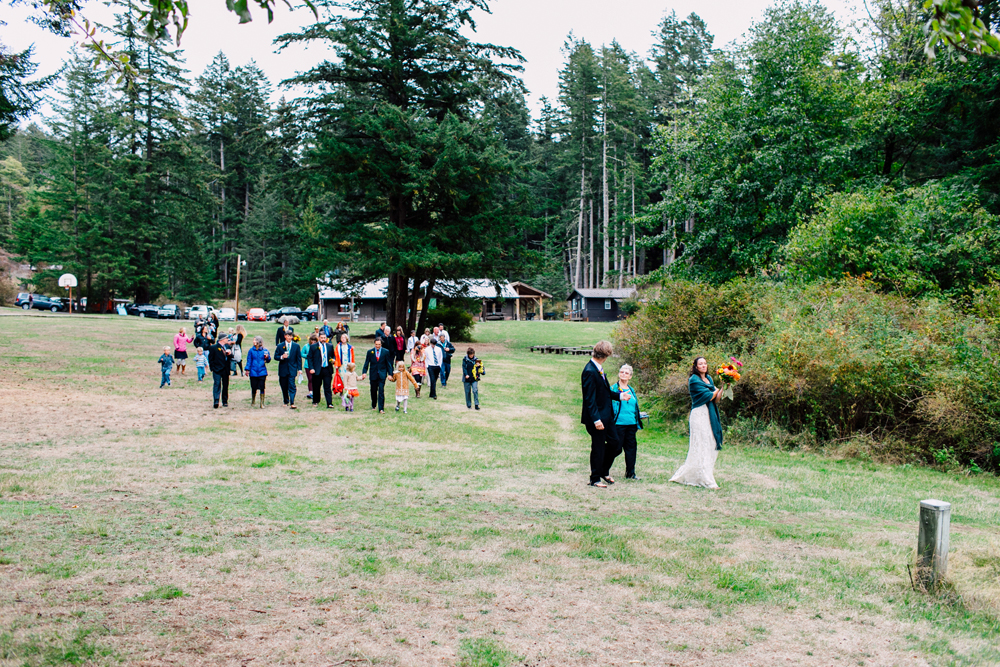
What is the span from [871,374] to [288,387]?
1191 centimetres

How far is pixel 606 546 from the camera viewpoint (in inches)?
246

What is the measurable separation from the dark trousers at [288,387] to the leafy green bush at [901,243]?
1413cm

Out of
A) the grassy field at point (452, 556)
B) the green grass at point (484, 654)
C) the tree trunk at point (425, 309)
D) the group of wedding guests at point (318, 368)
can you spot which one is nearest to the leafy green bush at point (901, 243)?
the grassy field at point (452, 556)

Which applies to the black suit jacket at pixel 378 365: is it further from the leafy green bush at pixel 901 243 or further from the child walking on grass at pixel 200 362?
the leafy green bush at pixel 901 243

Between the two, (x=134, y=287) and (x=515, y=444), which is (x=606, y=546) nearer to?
(x=515, y=444)

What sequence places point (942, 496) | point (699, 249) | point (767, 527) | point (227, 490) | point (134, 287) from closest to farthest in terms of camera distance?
point (767, 527) < point (227, 490) < point (942, 496) < point (699, 249) < point (134, 287)

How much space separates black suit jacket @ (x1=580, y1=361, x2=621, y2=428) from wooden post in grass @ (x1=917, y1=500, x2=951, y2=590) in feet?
12.6

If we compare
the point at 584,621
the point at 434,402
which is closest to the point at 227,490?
the point at 584,621

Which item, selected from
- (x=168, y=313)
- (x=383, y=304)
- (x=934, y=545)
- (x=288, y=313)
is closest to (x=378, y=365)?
(x=934, y=545)

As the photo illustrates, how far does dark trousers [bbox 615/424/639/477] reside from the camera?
29.6 feet

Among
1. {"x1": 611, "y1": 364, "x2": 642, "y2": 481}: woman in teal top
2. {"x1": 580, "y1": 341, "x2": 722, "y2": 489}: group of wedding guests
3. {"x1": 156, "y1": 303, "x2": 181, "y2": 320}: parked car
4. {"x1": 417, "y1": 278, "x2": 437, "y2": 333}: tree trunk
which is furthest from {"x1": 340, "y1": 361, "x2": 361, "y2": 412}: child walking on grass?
{"x1": 156, "y1": 303, "x2": 181, "y2": 320}: parked car

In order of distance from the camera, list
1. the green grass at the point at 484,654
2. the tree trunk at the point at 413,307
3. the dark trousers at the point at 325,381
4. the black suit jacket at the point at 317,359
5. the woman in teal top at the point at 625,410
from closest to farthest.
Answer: the green grass at the point at 484,654 → the woman in teal top at the point at 625,410 → the black suit jacket at the point at 317,359 → the dark trousers at the point at 325,381 → the tree trunk at the point at 413,307

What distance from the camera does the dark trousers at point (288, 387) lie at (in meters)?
14.8

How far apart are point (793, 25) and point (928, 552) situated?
80.0ft
